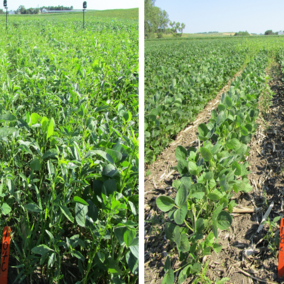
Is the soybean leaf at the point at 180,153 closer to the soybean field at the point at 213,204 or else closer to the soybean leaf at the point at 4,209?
the soybean field at the point at 213,204

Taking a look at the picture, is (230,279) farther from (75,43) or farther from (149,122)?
(75,43)

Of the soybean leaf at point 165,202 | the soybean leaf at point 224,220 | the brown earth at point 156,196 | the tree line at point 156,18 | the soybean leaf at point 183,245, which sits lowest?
the brown earth at point 156,196

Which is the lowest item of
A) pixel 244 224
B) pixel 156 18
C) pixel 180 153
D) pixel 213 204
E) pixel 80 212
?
pixel 244 224

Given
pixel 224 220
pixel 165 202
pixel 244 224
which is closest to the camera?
pixel 165 202

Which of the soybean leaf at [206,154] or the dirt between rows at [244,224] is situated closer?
the dirt between rows at [244,224]

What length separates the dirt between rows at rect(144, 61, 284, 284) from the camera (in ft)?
3.94

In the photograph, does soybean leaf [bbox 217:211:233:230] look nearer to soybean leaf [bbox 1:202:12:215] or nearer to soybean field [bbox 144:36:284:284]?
soybean field [bbox 144:36:284:284]

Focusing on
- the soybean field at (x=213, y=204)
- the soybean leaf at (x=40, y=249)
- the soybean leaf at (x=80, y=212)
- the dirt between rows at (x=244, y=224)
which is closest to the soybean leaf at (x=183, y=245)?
the soybean field at (x=213, y=204)

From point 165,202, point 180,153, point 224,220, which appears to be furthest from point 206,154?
point 165,202

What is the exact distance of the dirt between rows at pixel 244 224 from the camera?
1201mm

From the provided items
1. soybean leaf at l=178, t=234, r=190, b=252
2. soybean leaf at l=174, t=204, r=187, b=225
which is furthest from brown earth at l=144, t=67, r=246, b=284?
soybean leaf at l=174, t=204, r=187, b=225

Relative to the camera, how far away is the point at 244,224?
1750mm

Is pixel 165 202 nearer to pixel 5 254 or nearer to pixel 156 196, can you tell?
pixel 5 254

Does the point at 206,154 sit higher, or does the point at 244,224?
the point at 206,154
